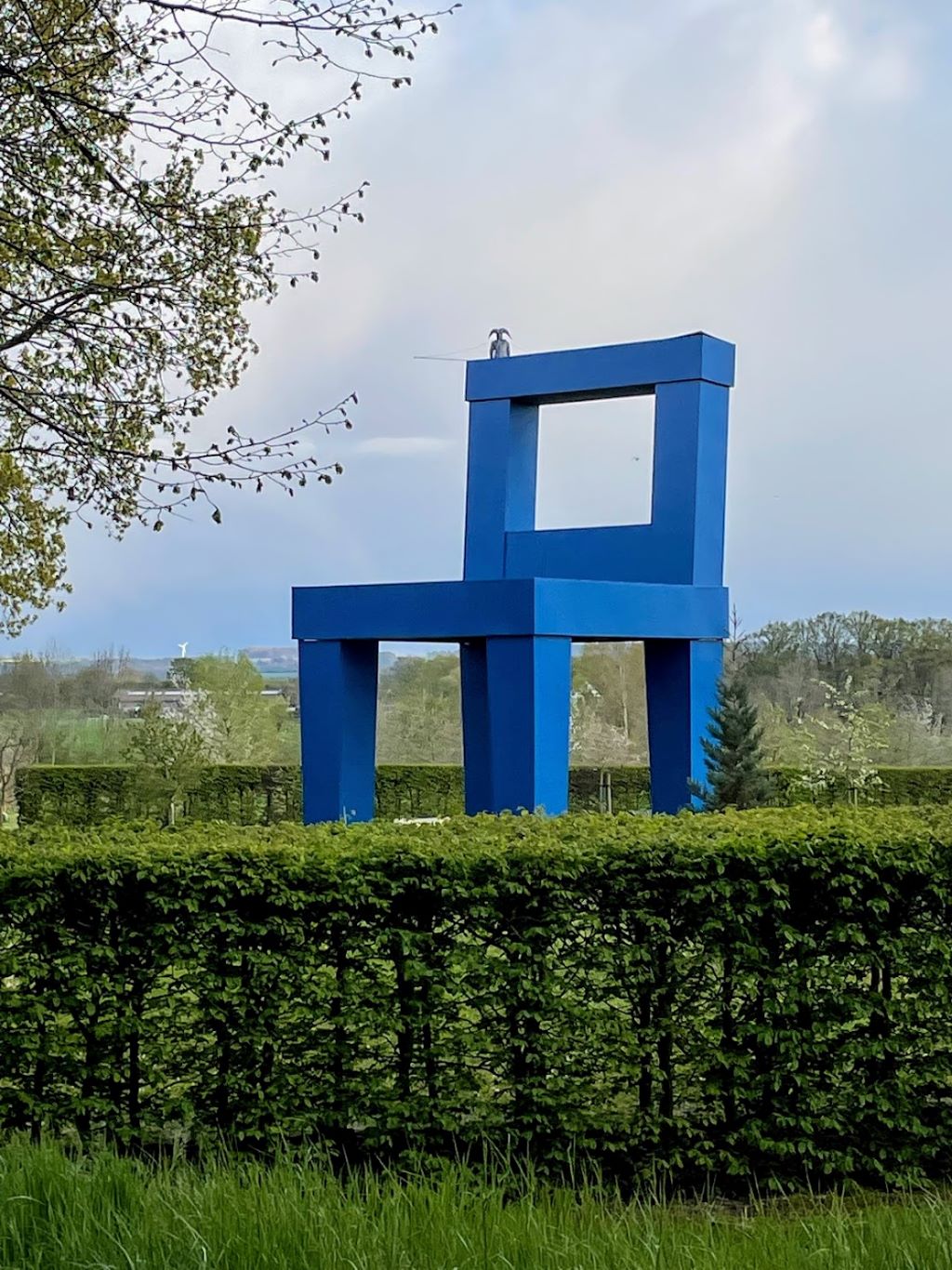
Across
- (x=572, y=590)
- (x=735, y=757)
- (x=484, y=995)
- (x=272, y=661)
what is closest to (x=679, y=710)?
(x=735, y=757)

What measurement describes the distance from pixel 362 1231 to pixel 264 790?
1423 centimetres

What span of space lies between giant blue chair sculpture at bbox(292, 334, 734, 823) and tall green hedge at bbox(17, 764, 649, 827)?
5.63m

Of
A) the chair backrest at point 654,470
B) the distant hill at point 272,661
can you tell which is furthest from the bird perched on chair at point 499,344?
the distant hill at point 272,661

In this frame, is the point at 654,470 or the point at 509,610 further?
the point at 654,470

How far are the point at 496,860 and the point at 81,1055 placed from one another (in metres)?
1.39

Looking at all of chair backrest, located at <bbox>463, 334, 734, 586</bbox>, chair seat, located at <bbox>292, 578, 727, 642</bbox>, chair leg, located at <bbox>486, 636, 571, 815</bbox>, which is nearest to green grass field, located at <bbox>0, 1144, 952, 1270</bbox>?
chair leg, located at <bbox>486, 636, 571, 815</bbox>

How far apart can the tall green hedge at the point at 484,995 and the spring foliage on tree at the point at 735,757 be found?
20.3ft

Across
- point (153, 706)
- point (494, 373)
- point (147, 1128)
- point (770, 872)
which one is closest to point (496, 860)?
point (770, 872)

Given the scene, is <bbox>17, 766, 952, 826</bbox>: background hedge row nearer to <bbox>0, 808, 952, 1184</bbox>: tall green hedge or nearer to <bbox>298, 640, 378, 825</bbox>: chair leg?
<bbox>298, 640, 378, 825</bbox>: chair leg

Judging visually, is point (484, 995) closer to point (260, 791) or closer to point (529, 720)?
point (529, 720)

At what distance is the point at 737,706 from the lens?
10.5 meters

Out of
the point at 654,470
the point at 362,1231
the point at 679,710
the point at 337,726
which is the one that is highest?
the point at 654,470

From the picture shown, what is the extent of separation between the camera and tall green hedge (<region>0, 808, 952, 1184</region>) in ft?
13.2

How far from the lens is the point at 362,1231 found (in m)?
2.87
